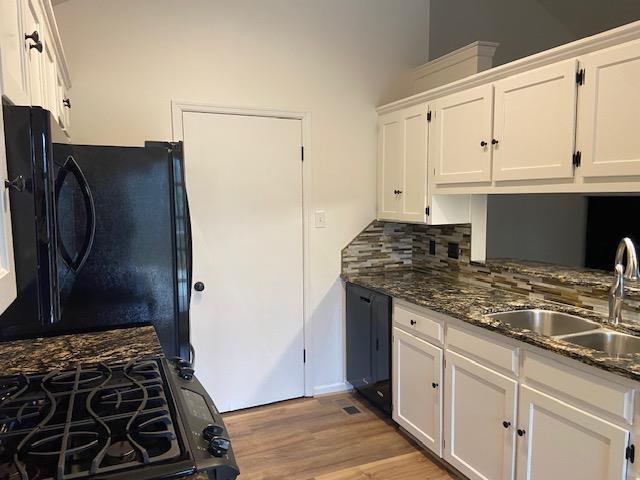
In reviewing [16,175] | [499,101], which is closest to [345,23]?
[499,101]

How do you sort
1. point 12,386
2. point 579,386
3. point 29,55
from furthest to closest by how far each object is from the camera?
point 579,386 < point 29,55 < point 12,386

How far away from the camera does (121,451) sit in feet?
3.09

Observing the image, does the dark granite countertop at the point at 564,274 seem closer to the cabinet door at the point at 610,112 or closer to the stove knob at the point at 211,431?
the cabinet door at the point at 610,112

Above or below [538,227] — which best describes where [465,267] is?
below

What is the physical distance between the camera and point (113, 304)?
1.85m

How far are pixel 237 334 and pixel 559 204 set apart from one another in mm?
2896

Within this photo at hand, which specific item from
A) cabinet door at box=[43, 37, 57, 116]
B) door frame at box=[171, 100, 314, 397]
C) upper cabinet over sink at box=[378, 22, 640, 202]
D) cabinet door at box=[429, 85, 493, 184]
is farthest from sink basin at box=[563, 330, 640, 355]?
cabinet door at box=[43, 37, 57, 116]

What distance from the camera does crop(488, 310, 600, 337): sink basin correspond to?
7.37ft

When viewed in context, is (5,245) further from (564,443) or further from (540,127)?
(540,127)

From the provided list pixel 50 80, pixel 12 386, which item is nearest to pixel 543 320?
pixel 12 386

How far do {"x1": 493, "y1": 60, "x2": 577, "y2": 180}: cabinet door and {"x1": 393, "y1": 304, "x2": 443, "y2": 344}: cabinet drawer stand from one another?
849 millimetres

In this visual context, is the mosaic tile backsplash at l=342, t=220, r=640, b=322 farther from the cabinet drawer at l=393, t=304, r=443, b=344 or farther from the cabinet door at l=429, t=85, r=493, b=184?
the cabinet drawer at l=393, t=304, r=443, b=344

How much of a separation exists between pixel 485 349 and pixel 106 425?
1.64 meters

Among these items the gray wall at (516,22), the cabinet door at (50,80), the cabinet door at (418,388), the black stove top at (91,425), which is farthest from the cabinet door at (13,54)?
the gray wall at (516,22)
